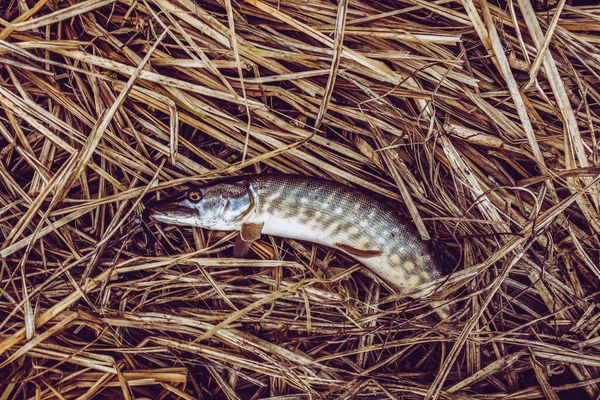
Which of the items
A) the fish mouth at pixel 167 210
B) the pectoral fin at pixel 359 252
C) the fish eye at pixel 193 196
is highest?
the pectoral fin at pixel 359 252

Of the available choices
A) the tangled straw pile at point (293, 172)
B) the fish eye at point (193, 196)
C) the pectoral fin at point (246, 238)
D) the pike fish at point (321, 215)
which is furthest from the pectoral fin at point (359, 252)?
the fish eye at point (193, 196)

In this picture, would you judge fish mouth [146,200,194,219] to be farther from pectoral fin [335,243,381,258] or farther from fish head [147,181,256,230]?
pectoral fin [335,243,381,258]

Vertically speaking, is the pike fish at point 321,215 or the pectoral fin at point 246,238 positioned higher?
the pike fish at point 321,215

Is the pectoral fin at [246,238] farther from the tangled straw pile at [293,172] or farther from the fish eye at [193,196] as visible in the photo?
the fish eye at [193,196]

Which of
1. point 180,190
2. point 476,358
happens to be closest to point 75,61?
point 180,190

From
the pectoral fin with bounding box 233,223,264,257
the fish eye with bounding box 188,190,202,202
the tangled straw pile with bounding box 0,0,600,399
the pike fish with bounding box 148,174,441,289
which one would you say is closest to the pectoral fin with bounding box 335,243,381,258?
the pike fish with bounding box 148,174,441,289
